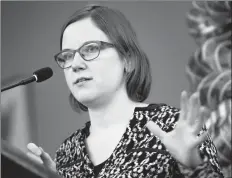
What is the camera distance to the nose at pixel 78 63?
1.20 metres

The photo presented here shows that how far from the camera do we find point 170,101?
192cm

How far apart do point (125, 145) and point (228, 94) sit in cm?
105

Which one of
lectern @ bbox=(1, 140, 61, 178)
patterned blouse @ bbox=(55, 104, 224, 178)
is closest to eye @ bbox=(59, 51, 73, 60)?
patterned blouse @ bbox=(55, 104, 224, 178)

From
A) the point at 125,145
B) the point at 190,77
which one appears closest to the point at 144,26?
the point at 190,77

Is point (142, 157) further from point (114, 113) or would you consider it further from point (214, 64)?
point (214, 64)

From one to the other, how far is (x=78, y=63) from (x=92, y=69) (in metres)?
0.05

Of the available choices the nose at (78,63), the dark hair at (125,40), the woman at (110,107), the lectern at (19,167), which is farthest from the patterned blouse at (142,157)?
the lectern at (19,167)

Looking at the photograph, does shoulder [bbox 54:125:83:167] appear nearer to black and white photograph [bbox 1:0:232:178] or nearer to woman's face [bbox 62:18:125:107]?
black and white photograph [bbox 1:0:232:178]

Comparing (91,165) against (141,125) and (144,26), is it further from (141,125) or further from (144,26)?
(144,26)

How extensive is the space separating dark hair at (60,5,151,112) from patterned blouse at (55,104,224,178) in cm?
11

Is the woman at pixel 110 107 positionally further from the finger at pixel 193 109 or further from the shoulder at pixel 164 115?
the finger at pixel 193 109

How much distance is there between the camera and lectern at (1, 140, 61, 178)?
59 centimetres

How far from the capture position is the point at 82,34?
1.23 meters

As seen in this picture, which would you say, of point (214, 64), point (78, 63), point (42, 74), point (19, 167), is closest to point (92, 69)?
point (78, 63)
